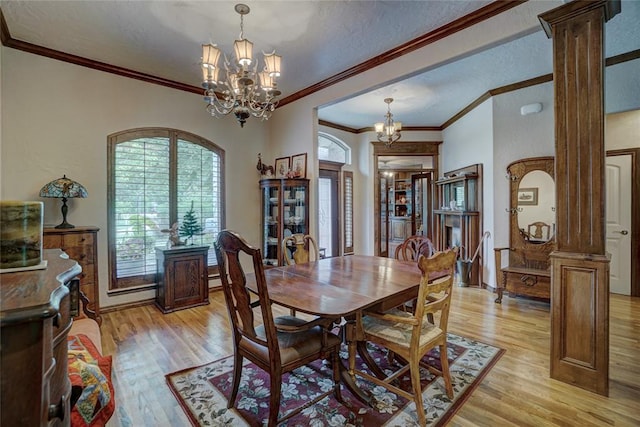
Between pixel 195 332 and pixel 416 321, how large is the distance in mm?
2400

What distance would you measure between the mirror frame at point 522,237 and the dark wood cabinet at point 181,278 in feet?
14.3

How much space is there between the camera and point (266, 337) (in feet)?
5.35

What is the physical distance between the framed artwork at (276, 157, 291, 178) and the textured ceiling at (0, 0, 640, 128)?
1164 millimetres

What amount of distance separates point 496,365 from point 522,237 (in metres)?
2.46

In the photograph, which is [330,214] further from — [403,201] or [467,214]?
[403,201]

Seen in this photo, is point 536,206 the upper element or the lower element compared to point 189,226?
upper

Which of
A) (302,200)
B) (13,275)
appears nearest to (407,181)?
(302,200)

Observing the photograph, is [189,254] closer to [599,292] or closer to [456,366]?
[456,366]

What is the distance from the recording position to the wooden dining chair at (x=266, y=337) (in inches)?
62.5

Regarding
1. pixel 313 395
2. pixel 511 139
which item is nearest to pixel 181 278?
pixel 313 395

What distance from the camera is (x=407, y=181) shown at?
8.05 m

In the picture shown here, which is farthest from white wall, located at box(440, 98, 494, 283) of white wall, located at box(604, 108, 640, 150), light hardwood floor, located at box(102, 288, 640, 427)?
white wall, located at box(604, 108, 640, 150)

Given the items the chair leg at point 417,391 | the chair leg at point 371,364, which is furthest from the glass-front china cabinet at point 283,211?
the chair leg at point 417,391

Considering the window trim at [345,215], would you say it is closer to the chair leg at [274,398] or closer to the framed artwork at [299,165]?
the framed artwork at [299,165]
